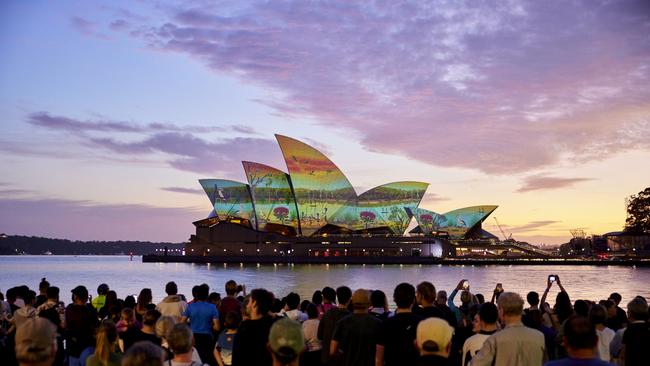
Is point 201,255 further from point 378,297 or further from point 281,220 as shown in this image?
point 378,297

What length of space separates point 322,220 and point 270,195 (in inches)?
345

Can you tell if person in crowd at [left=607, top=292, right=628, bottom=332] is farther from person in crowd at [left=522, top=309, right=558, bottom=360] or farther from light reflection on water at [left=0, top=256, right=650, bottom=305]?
light reflection on water at [left=0, top=256, right=650, bottom=305]

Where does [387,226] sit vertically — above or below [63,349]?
above

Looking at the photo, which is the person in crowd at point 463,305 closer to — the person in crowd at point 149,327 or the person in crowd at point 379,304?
the person in crowd at point 379,304

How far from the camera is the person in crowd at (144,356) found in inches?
131

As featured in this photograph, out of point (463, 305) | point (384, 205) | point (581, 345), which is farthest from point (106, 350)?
point (384, 205)

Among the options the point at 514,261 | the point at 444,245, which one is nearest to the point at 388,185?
the point at 444,245

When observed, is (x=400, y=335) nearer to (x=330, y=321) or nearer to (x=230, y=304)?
(x=330, y=321)

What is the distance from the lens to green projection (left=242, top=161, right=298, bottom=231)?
9750 cm

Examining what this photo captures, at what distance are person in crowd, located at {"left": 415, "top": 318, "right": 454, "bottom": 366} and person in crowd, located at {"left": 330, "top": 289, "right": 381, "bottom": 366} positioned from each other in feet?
5.14

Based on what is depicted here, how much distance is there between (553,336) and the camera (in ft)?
22.9

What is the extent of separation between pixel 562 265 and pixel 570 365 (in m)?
116

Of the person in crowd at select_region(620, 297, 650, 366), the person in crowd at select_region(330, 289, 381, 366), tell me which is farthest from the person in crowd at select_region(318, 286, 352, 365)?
the person in crowd at select_region(620, 297, 650, 366)

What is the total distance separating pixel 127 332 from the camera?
6.97 m
